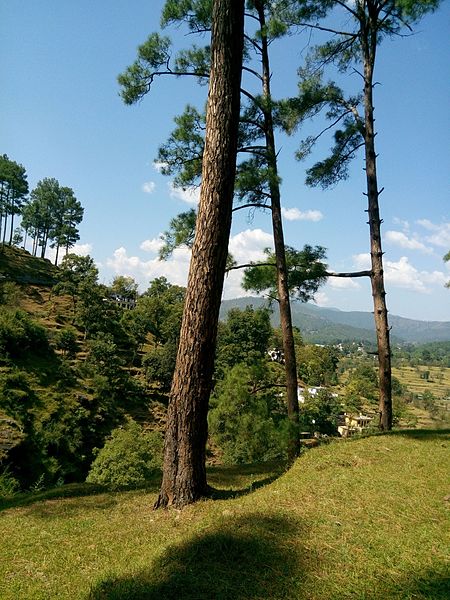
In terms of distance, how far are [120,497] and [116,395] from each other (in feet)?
92.3

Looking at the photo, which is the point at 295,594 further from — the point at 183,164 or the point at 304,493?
the point at 183,164

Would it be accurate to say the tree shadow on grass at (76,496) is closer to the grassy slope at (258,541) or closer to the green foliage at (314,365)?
the grassy slope at (258,541)

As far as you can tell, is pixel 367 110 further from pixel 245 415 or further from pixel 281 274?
pixel 245 415

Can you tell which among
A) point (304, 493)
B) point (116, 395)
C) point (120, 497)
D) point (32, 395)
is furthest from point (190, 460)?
point (116, 395)

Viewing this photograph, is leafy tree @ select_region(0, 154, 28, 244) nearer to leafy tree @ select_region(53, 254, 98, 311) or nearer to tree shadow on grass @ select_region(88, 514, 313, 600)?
leafy tree @ select_region(53, 254, 98, 311)

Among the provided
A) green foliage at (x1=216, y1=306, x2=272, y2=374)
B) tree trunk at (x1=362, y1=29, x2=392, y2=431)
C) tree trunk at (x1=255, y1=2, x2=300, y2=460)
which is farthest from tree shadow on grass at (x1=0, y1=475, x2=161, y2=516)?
green foliage at (x1=216, y1=306, x2=272, y2=374)

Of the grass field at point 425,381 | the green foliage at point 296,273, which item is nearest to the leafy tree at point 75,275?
the green foliage at point 296,273

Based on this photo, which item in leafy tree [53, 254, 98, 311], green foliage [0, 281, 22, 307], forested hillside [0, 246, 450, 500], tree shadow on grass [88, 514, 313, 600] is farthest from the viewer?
leafy tree [53, 254, 98, 311]

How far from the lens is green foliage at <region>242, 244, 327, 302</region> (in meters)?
7.62

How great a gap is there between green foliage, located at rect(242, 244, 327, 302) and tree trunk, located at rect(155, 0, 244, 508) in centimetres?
337

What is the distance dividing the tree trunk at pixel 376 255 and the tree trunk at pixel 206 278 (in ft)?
14.1

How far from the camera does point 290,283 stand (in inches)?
306

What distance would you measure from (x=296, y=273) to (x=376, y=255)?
5.18ft

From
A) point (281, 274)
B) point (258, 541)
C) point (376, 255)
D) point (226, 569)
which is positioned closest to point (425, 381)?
point (376, 255)
